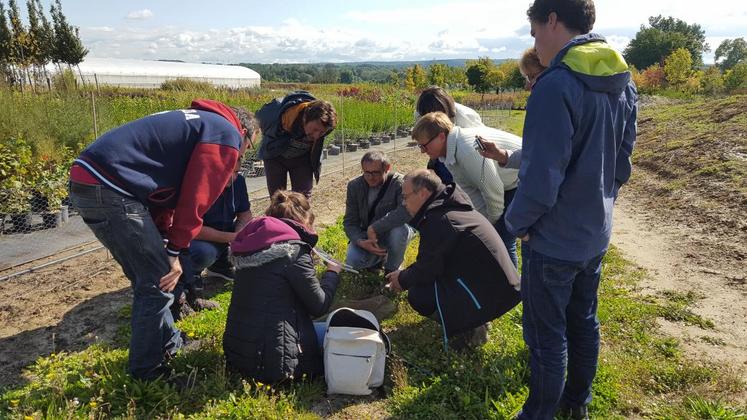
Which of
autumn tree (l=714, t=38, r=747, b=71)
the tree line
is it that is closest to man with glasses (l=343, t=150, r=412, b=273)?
the tree line

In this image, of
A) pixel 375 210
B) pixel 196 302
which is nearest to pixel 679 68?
pixel 375 210

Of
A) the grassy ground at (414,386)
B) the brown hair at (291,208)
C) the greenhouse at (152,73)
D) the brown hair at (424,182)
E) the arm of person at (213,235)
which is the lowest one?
the grassy ground at (414,386)

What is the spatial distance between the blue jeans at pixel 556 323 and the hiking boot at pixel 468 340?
0.79 metres

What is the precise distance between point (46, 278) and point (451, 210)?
146 inches

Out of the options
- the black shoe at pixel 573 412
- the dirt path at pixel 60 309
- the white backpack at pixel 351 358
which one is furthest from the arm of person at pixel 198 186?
the black shoe at pixel 573 412

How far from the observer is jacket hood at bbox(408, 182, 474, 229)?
117 inches

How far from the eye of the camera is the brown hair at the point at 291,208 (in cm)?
281

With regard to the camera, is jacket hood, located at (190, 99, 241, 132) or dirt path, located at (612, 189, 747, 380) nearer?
jacket hood, located at (190, 99, 241, 132)

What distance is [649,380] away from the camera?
2.94 meters

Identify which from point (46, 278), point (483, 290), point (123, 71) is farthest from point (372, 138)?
point (123, 71)

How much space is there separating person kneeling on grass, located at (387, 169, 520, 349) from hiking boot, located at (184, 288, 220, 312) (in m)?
1.70

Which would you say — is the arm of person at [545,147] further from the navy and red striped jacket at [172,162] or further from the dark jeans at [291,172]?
the dark jeans at [291,172]

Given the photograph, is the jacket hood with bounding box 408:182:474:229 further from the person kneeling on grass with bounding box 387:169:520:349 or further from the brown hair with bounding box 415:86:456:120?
the brown hair with bounding box 415:86:456:120

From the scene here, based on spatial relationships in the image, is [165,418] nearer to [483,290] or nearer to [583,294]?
[483,290]
